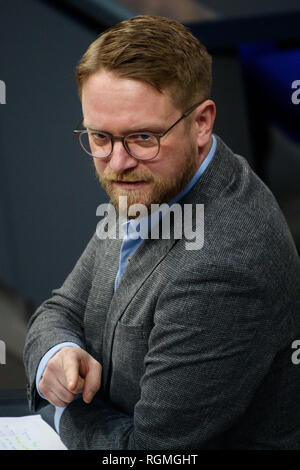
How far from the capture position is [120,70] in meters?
1.09

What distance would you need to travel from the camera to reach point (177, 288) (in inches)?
44.1

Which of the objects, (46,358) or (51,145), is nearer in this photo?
(46,358)

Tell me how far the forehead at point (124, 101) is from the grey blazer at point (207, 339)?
0.15 metres

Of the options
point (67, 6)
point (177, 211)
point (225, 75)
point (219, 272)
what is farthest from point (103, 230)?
point (67, 6)

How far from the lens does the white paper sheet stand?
3.96 feet

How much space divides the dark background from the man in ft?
3.69

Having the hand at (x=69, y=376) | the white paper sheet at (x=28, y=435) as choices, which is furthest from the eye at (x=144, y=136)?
the white paper sheet at (x=28, y=435)

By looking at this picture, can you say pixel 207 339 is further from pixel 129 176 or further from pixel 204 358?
pixel 129 176

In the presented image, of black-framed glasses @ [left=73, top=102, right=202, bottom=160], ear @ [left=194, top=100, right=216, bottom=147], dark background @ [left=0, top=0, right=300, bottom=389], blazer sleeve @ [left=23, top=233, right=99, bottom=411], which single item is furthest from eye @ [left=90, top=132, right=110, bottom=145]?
dark background @ [left=0, top=0, right=300, bottom=389]

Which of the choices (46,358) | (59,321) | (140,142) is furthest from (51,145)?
(140,142)

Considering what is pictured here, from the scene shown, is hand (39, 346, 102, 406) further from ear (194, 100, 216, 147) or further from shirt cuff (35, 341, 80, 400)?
ear (194, 100, 216, 147)

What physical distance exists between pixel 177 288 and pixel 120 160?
7.9 inches

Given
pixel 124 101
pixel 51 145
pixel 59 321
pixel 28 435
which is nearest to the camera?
pixel 124 101

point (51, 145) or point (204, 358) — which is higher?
point (51, 145)
